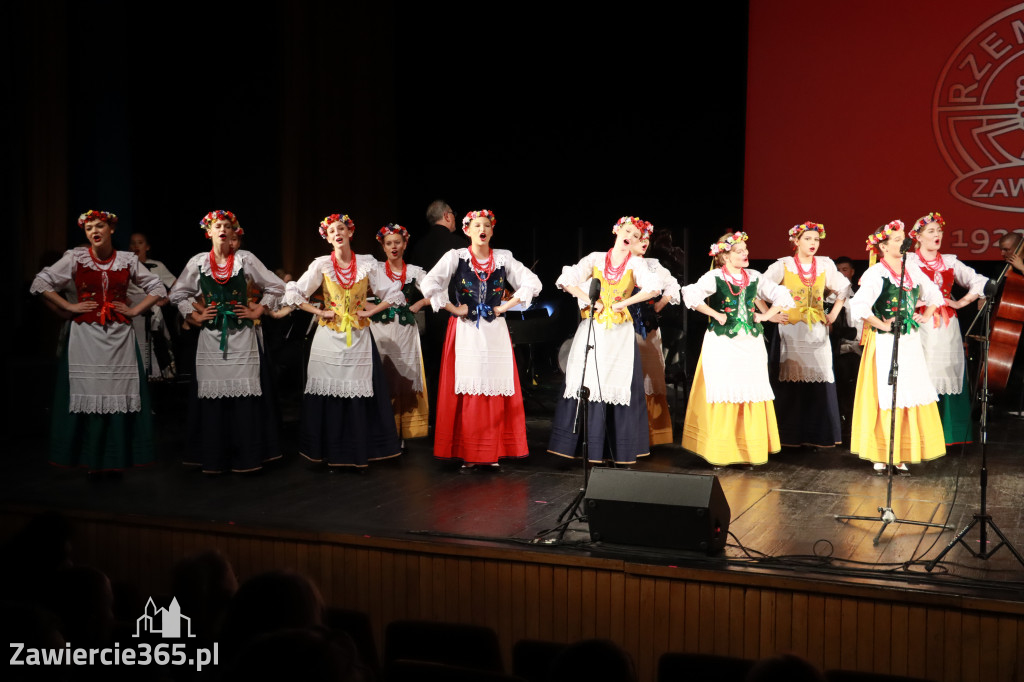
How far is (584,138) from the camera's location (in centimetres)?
962

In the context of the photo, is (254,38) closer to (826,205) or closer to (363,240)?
(363,240)

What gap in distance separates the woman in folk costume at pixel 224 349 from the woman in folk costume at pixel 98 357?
0.28 metres

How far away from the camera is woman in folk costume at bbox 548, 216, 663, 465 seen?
20.3ft

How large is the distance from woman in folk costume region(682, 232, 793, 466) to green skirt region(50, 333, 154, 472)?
348 centimetres

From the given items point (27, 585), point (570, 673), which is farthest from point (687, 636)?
point (27, 585)

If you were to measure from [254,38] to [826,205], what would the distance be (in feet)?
18.6

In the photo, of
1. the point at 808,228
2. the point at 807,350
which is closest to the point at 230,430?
the point at 807,350

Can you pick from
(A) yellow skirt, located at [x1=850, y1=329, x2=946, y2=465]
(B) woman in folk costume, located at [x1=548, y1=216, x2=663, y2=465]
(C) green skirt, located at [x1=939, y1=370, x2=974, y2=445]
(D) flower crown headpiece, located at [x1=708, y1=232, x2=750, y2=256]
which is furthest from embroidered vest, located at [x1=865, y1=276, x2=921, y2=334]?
(B) woman in folk costume, located at [x1=548, y1=216, x2=663, y2=465]

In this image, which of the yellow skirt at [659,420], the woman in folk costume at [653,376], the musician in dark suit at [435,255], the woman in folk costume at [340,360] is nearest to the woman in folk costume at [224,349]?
the woman in folk costume at [340,360]

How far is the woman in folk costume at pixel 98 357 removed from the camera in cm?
588

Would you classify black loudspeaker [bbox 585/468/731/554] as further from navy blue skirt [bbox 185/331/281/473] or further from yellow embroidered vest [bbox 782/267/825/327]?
yellow embroidered vest [bbox 782/267/825/327]

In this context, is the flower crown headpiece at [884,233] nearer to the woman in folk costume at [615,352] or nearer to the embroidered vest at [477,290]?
the woman in folk costume at [615,352]

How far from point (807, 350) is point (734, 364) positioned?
0.86 m

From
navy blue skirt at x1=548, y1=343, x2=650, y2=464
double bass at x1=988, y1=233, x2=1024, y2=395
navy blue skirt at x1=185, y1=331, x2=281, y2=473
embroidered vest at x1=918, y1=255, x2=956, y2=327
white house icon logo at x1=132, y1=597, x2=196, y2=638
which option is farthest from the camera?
embroidered vest at x1=918, y1=255, x2=956, y2=327
